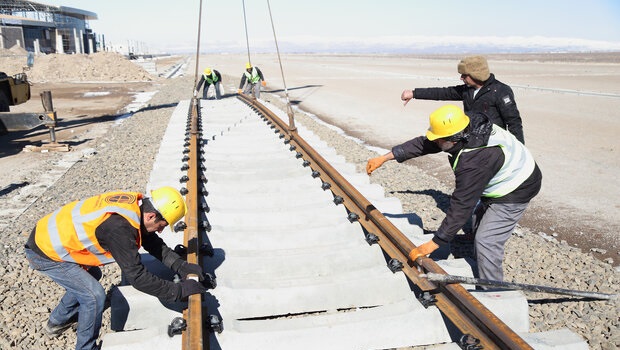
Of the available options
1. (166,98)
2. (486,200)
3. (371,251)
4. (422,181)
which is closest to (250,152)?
(422,181)

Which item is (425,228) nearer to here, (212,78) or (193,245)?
(193,245)

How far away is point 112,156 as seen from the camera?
10117mm

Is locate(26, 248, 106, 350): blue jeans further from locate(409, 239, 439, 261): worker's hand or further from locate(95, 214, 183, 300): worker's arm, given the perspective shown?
locate(409, 239, 439, 261): worker's hand

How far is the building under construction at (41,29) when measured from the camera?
62844 millimetres

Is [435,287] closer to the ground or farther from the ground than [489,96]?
closer to the ground

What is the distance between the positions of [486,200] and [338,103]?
1664 cm

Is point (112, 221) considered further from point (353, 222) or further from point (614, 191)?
point (614, 191)

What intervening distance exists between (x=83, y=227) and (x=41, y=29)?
78.7 metres

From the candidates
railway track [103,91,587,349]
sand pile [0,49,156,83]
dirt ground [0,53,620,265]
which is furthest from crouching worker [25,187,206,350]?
sand pile [0,49,156,83]

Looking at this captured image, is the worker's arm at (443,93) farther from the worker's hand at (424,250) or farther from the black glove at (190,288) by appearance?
the black glove at (190,288)

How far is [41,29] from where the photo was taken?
70.1 metres

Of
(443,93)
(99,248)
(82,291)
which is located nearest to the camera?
(99,248)

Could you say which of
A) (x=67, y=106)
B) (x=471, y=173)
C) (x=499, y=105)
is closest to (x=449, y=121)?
(x=471, y=173)

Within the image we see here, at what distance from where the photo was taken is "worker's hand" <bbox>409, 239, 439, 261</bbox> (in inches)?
145
